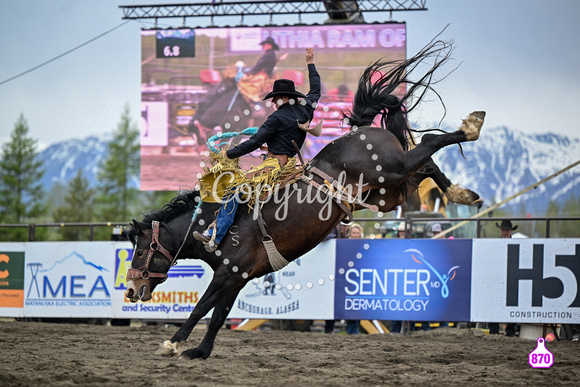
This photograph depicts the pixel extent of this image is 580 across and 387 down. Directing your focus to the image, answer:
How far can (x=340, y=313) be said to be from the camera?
10500 millimetres

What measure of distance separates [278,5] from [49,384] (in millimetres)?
13080

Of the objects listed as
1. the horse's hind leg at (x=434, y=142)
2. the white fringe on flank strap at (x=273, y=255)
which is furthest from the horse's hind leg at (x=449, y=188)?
the white fringe on flank strap at (x=273, y=255)

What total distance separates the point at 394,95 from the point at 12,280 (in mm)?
8563

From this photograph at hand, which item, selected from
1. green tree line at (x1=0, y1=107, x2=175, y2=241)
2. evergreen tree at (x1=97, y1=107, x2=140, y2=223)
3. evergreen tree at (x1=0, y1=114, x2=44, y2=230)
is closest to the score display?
green tree line at (x1=0, y1=107, x2=175, y2=241)

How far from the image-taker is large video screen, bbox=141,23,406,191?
15.5 metres

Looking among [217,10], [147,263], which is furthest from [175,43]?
[147,263]

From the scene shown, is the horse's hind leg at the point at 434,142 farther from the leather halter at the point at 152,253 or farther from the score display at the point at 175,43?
the score display at the point at 175,43

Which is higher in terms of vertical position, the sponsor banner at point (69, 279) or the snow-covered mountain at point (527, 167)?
the snow-covered mountain at point (527, 167)

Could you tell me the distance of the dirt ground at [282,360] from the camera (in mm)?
5332

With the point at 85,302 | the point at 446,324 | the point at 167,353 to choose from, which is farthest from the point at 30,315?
the point at 446,324

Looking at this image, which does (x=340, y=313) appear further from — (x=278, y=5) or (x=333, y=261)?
(x=278, y=5)

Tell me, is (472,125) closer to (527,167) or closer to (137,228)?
(137,228)

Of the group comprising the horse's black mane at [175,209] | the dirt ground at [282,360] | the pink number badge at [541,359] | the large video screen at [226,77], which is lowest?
the dirt ground at [282,360]

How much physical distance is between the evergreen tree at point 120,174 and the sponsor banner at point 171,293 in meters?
37.0
